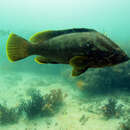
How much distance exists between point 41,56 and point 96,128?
6.01 m

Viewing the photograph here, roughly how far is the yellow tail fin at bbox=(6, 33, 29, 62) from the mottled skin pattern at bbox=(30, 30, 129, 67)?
1.46 feet

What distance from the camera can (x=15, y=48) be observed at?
235 cm

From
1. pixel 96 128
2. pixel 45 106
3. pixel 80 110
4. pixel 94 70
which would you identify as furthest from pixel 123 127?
pixel 94 70

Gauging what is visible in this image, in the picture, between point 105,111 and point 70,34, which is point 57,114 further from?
point 70,34

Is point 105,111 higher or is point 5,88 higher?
point 105,111

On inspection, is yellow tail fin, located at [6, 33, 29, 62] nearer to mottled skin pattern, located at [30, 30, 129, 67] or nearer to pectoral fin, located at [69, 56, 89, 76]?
mottled skin pattern, located at [30, 30, 129, 67]

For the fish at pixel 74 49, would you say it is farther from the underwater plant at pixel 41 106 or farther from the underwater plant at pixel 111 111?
the underwater plant at pixel 41 106

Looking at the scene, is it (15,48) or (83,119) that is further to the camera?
(83,119)

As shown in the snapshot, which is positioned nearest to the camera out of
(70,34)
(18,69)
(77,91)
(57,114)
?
(70,34)

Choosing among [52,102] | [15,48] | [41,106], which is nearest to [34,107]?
[41,106]

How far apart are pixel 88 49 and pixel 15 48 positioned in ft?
3.64

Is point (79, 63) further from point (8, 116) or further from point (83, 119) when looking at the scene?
point (8, 116)

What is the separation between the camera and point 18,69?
908 inches

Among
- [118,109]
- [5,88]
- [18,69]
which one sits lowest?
[18,69]
